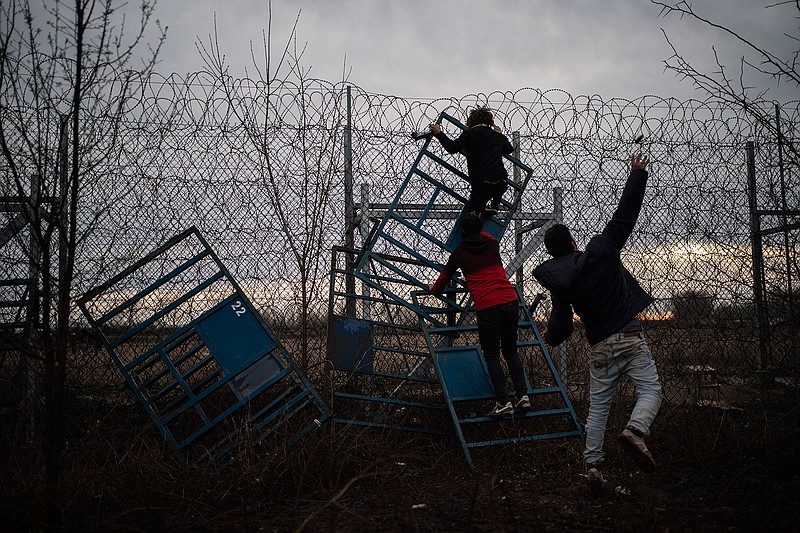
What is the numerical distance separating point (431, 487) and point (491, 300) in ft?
4.71

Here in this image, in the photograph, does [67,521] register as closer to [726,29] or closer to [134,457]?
[134,457]

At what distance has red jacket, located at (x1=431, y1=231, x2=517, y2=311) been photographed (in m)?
4.82

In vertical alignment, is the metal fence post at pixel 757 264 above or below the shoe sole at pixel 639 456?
above

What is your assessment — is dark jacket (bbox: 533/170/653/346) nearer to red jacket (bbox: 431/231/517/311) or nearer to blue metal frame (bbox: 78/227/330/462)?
red jacket (bbox: 431/231/517/311)

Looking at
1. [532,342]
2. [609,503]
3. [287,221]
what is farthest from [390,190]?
[609,503]

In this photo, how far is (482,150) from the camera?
543 centimetres

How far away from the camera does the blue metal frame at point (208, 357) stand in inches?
172

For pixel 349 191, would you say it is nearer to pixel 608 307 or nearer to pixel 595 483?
pixel 608 307

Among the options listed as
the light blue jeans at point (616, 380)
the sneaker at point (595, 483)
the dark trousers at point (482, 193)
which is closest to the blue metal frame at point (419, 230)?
the dark trousers at point (482, 193)

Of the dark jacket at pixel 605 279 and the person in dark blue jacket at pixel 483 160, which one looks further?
the person in dark blue jacket at pixel 483 160

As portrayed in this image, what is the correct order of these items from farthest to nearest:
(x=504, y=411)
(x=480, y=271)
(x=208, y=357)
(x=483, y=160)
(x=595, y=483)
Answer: (x=483, y=160) < (x=480, y=271) < (x=208, y=357) < (x=504, y=411) < (x=595, y=483)

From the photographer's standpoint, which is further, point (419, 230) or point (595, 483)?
point (419, 230)

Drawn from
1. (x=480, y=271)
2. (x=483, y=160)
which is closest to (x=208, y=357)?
(x=480, y=271)

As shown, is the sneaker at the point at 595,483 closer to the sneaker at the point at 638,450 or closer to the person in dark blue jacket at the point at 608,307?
the person in dark blue jacket at the point at 608,307
